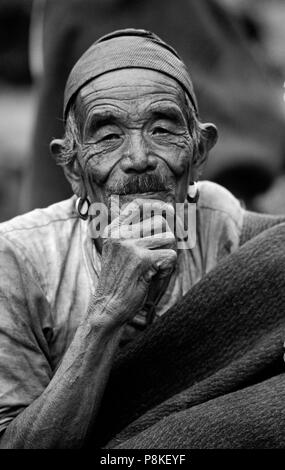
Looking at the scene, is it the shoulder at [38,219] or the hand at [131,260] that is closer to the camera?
the hand at [131,260]

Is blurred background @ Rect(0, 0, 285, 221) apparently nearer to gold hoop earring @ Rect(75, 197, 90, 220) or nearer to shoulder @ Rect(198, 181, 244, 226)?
shoulder @ Rect(198, 181, 244, 226)

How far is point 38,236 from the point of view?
4.12 metres

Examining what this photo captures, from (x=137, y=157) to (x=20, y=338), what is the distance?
1.92 feet

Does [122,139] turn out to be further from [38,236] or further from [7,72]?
[7,72]

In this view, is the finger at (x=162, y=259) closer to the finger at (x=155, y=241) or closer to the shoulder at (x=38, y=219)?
the finger at (x=155, y=241)

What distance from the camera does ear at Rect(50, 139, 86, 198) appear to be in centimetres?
408

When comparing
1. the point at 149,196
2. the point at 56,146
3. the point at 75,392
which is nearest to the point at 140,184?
the point at 149,196

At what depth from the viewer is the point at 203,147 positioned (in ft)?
13.7

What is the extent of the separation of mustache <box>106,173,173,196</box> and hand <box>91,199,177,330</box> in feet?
0.23

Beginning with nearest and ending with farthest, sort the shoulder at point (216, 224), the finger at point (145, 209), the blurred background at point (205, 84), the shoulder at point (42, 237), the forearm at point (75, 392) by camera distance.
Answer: the forearm at point (75, 392) < the finger at point (145, 209) < the shoulder at point (42, 237) < the shoulder at point (216, 224) < the blurred background at point (205, 84)

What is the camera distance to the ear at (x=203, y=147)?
13.5ft

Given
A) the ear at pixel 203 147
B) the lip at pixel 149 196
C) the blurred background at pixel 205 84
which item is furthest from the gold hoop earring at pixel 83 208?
the blurred background at pixel 205 84

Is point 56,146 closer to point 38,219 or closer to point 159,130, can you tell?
point 38,219

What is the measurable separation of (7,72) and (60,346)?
20.6ft
